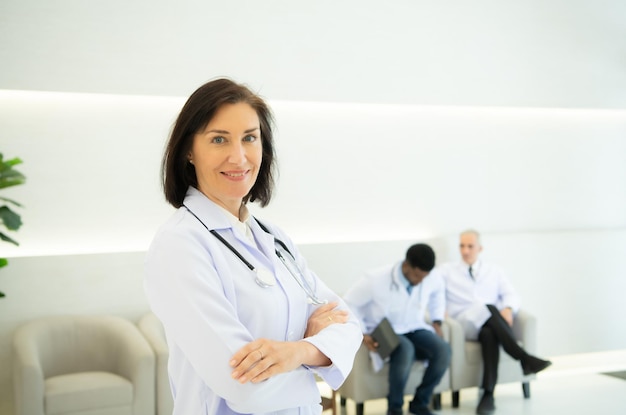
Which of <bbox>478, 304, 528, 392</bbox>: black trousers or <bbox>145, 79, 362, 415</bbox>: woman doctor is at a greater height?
<bbox>145, 79, 362, 415</bbox>: woman doctor

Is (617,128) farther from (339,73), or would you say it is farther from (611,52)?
(339,73)

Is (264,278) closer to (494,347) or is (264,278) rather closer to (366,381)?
(366,381)

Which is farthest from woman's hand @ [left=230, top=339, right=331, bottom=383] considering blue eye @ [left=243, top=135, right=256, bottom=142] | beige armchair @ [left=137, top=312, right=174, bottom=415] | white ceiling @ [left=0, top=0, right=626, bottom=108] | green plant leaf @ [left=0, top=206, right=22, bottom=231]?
white ceiling @ [left=0, top=0, right=626, bottom=108]

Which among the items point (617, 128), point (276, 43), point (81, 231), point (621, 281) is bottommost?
point (621, 281)

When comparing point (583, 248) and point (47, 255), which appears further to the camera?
point (583, 248)

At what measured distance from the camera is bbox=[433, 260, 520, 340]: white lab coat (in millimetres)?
7055

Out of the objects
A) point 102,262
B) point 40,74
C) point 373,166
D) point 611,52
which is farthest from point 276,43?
point 611,52

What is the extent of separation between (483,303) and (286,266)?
17.4ft

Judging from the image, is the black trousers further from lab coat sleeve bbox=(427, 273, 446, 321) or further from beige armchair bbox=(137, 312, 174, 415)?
beige armchair bbox=(137, 312, 174, 415)

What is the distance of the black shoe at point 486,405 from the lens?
249 inches

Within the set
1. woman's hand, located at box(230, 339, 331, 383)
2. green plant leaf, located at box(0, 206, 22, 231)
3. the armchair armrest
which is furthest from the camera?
the armchair armrest

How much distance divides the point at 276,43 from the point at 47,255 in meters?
2.76

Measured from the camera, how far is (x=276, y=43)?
672cm

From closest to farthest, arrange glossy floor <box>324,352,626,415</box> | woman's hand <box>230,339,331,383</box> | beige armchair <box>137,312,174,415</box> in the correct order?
woman's hand <box>230,339,331,383</box> → beige armchair <box>137,312,174,415</box> → glossy floor <box>324,352,626,415</box>
